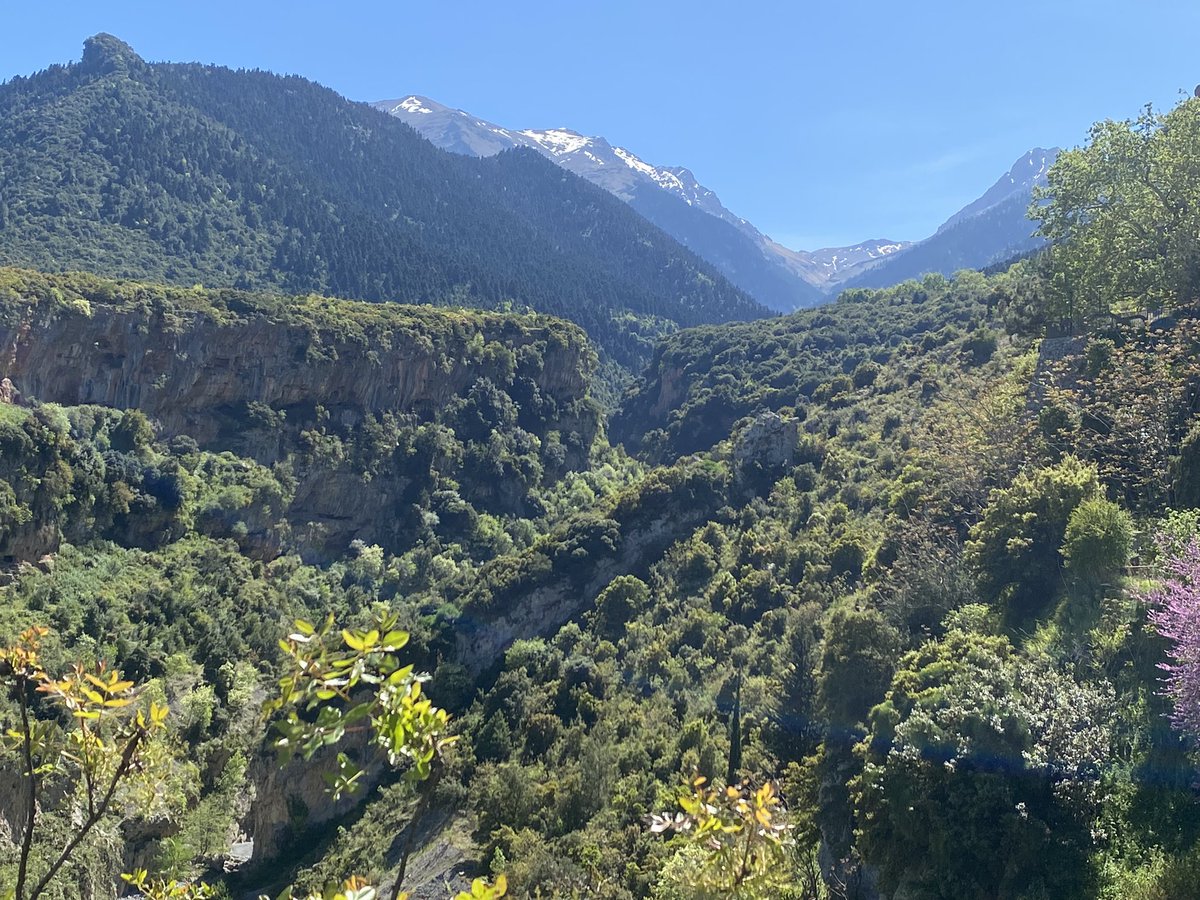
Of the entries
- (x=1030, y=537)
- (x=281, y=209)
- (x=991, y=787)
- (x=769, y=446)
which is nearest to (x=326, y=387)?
(x=769, y=446)

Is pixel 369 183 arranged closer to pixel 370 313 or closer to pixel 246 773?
pixel 370 313

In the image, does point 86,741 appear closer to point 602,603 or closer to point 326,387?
point 602,603

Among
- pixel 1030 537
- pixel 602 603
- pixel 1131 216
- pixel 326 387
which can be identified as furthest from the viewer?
pixel 326 387

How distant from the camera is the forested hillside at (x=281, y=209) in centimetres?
7694

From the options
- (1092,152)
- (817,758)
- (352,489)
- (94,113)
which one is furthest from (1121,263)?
(94,113)

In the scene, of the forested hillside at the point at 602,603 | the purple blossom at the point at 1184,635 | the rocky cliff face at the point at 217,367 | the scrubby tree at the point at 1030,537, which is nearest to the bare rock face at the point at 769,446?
the forested hillside at the point at 602,603

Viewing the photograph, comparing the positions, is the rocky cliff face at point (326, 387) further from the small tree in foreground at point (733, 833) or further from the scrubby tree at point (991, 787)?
the small tree in foreground at point (733, 833)

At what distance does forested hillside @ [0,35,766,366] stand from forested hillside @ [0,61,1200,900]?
32.6 m

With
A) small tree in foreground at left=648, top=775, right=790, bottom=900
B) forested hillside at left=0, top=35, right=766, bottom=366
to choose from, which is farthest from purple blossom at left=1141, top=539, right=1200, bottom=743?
forested hillside at left=0, top=35, right=766, bottom=366

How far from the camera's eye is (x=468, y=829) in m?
22.6

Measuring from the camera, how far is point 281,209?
9544 centimetres

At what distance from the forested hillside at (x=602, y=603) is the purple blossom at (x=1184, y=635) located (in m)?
0.07

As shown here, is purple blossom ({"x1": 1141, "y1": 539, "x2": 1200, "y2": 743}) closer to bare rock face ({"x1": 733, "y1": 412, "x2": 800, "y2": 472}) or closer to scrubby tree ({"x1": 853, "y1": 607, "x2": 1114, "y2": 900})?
scrubby tree ({"x1": 853, "y1": 607, "x2": 1114, "y2": 900})

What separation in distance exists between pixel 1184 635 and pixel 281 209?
104m
